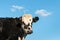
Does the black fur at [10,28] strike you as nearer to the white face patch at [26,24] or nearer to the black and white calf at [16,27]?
the black and white calf at [16,27]

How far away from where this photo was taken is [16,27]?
14.0 meters

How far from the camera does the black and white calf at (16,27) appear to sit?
45.2ft

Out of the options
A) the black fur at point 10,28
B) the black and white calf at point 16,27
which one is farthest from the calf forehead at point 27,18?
the black fur at point 10,28

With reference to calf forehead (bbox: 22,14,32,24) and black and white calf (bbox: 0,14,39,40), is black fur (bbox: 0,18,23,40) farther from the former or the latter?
calf forehead (bbox: 22,14,32,24)

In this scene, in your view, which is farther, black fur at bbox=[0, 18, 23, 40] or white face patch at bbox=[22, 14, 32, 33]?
black fur at bbox=[0, 18, 23, 40]

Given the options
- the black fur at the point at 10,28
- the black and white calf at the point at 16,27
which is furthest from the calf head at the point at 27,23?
the black fur at the point at 10,28

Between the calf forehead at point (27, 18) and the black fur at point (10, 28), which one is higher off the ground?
the calf forehead at point (27, 18)

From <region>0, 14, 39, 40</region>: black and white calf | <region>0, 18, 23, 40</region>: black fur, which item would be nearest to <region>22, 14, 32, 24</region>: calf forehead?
<region>0, 14, 39, 40</region>: black and white calf

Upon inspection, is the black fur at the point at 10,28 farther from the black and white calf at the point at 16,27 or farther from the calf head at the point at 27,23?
the calf head at the point at 27,23

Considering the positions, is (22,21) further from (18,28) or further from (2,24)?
(2,24)

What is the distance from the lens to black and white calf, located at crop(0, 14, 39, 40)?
1378cm

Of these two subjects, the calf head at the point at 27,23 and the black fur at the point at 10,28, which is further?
the black fur at the point at 10,28

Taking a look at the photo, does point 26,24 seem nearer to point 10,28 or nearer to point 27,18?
point 27,18

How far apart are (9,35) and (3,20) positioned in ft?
3.53
